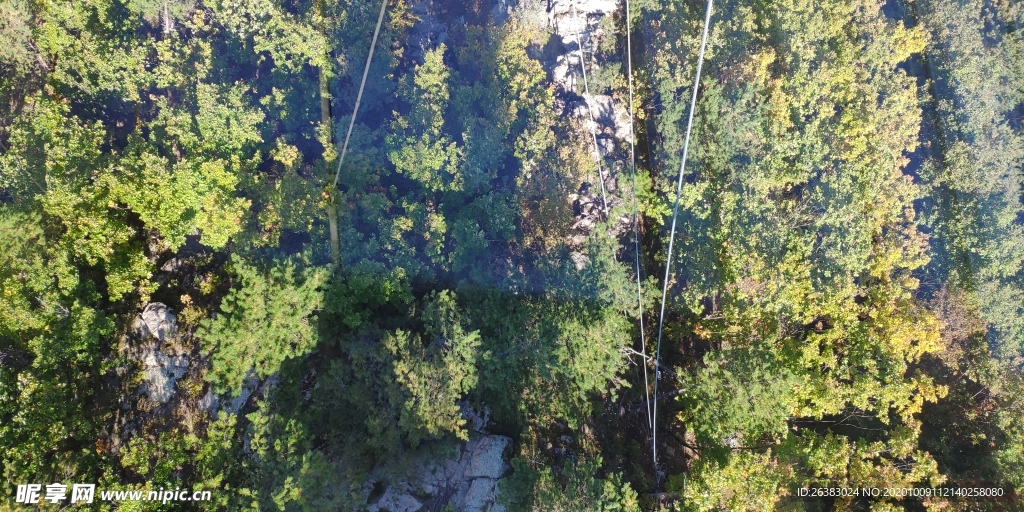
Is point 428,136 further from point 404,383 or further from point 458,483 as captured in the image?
point 458,483

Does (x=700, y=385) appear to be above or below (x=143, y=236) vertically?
below

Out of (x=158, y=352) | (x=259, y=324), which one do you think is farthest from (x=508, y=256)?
(x=158, y=352)

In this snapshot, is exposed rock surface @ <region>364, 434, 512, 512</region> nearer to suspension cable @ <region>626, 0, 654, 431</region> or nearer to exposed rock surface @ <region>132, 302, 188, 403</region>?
suspension cable @ <region>626, 0, 654, 431</region>

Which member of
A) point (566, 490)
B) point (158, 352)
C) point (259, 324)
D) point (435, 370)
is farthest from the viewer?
point (158, 352)

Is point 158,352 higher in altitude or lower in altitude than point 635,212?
lower

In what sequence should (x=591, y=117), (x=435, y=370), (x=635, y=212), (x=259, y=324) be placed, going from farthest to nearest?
(x=591, y=117), (x=635, y=212), (x=435, y=370), (x=259, y=324)

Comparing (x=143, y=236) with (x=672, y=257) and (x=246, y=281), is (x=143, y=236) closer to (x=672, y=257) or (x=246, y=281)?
(x=246, y=281)

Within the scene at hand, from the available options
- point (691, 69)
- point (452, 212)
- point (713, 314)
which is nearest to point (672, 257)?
point (713, 314)

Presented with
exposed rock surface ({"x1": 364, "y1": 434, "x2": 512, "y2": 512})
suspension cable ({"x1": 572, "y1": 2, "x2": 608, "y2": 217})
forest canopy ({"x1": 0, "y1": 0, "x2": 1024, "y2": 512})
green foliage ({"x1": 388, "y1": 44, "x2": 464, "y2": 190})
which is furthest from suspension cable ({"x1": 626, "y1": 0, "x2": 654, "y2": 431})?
green foliage ({"x1": 388, "y1": 44, "x2": 464, "y2": 190})
